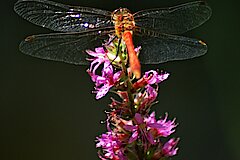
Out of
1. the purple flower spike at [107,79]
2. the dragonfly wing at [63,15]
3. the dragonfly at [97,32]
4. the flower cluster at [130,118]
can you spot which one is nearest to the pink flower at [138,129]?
the flower cluster at [130,118]

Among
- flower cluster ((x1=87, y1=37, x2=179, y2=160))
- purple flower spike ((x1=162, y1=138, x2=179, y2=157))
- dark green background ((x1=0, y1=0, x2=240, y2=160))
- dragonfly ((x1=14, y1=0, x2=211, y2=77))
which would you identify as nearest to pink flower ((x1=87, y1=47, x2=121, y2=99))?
flower cluster ((x1=87, y1=37, x2=179, y2=160))

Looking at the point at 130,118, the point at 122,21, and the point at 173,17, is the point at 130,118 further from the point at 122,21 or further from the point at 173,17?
the point at 173,17

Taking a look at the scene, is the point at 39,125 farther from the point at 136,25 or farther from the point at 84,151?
the point at 136,25

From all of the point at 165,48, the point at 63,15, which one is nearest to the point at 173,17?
the point at 165,48

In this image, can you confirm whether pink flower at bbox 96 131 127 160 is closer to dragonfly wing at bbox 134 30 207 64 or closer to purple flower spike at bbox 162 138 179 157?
purple flower spike at bbox 162 138 179 157

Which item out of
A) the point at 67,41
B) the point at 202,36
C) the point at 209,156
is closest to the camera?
the point at 67,41

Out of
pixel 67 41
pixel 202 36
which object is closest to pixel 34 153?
pixel 202 36
